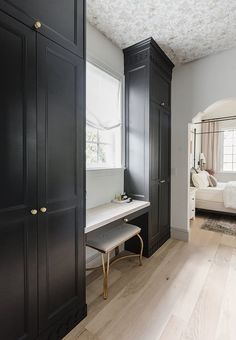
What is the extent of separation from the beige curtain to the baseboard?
12.7 feet

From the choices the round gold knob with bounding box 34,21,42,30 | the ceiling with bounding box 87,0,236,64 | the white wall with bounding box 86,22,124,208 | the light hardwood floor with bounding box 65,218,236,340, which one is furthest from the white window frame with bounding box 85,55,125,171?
the light hardwood floor with bounding box 65,218,236,340

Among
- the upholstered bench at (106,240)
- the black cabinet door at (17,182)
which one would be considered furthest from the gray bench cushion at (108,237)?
the black cabinet door at (17,182)

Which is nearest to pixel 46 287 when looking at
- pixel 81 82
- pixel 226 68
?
pixel 81 82

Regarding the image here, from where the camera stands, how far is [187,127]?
10.2 ft

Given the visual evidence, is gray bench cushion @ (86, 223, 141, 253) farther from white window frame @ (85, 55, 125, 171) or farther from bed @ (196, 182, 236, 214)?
bed @ (196, 182, 236, 214)

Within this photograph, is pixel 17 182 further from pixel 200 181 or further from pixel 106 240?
pixel 200 181

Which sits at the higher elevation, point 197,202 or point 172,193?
point 172,193

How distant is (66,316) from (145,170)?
1743 millimetres

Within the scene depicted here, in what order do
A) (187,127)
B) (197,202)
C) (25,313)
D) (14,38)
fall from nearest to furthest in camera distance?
1. (14,38)
2. (25,313)
3. (187,127)
4. (197,202)

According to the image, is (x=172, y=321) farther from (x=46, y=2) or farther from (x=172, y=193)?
(x=46, y=2)

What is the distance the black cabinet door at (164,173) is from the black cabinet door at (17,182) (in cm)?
205

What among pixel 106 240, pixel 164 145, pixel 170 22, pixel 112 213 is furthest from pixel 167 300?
pixel 170 22

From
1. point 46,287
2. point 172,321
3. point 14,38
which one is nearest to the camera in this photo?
point 14,38

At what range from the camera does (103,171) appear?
2406mm
